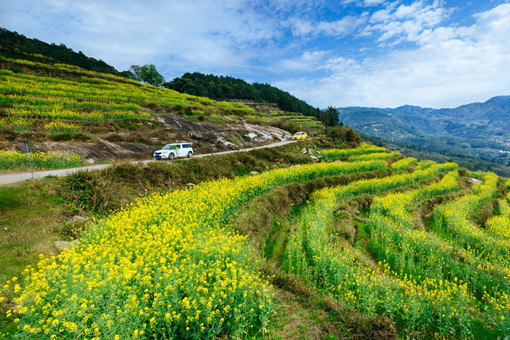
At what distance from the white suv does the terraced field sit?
310 inches

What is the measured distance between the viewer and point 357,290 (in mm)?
8109

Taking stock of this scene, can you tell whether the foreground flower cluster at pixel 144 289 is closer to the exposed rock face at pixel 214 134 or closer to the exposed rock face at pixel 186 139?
the exposed rock face at pixel 186 139

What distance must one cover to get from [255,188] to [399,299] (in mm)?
11732

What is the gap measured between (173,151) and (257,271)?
55.5 feet

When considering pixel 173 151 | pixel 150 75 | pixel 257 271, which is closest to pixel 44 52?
pixel 150 75

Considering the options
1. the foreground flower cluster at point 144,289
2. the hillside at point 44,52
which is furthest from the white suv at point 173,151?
the hillside at point 44,52

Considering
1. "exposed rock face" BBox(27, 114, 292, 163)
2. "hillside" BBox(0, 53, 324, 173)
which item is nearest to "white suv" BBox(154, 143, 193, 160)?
"exposed rock face" BBox(27, 114, 292, 163)

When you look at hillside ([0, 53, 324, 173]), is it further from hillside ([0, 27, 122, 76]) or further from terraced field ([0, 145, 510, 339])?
hillside ([0, 27, 122, 76])

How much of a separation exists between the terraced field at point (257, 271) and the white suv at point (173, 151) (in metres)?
7.86

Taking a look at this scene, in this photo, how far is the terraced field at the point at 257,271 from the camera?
4840mm

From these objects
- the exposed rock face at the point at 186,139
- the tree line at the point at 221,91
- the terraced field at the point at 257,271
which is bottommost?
the terraced field at the point at 257,271

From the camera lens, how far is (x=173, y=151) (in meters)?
21.9

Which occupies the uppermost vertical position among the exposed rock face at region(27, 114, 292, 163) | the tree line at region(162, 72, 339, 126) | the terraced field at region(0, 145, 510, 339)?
the tree line at region(162, 72, 339, 126)

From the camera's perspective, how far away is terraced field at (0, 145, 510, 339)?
4840 millimetres
